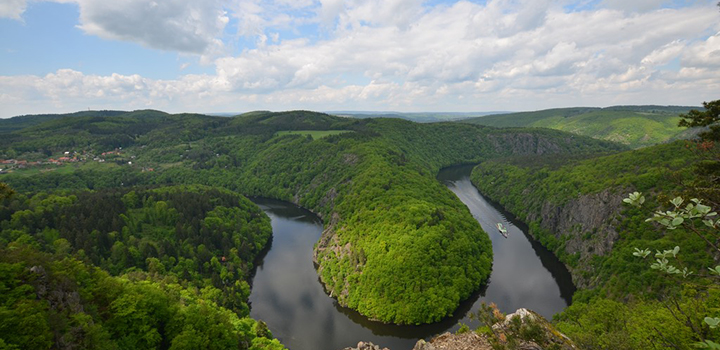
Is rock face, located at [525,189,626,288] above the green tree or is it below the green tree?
below

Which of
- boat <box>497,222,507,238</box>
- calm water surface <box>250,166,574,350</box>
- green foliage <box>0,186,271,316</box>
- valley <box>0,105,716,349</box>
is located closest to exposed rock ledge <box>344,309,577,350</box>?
valley <box>0,105,716,349</box>

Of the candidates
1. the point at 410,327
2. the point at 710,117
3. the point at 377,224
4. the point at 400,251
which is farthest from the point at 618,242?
the point at 710,117

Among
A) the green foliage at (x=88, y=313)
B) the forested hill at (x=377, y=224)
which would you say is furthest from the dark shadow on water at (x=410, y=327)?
the green foliage at (x=88, y=313)

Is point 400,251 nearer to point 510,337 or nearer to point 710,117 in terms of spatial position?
point 510,337

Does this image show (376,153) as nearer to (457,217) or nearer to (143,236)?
(457,217)

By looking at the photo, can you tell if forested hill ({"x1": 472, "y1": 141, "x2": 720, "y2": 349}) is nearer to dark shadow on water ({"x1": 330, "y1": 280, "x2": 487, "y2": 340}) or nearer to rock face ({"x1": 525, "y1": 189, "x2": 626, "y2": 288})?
rock face ({"x1": 525, "y1": 189, "x2": 626, "y2": 288})
